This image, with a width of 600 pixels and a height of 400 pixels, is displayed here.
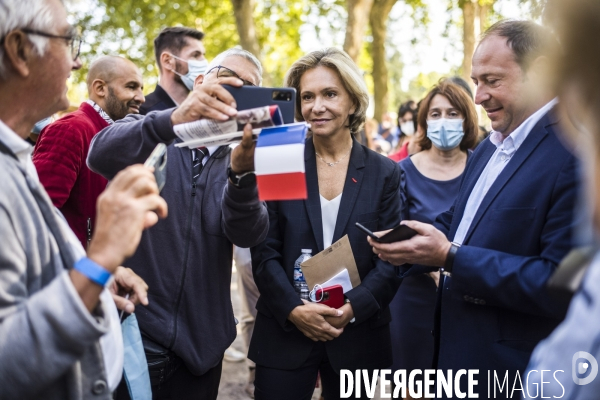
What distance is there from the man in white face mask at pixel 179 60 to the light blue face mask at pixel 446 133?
1898 millimetres

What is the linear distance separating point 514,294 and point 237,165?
3.82ft

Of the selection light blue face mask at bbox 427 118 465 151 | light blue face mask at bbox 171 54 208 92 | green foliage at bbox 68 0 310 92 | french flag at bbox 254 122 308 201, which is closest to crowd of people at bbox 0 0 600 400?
french flag at bbox 254 122 308 201

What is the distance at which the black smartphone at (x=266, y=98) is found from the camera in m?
1.64

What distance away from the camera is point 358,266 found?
2.66 meters

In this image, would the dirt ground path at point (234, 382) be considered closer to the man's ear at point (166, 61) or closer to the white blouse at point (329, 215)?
the white blouse at point (329, 215)

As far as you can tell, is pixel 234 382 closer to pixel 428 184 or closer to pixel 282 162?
pixel 428 184

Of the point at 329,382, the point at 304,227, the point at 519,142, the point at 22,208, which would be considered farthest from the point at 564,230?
the point at 22,208

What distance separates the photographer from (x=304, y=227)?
2615 millimetres

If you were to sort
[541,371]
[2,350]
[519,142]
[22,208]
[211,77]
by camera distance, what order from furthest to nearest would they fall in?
[211,77] → [519,142] → [22,208] → [2,350] → [541,371]

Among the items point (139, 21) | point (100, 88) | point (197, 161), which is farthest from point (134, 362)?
point (139, 21)

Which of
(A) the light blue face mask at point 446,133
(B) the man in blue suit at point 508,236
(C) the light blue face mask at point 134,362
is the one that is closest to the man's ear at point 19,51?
(C) the light blue face mask at point 134,362

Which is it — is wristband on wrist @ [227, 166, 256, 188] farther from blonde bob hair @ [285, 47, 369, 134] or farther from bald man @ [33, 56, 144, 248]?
bald man @ [33, 56, 144, 248]

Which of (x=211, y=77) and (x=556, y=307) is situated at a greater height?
(x=211, y=77)

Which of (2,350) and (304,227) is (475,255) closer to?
(304,227)
